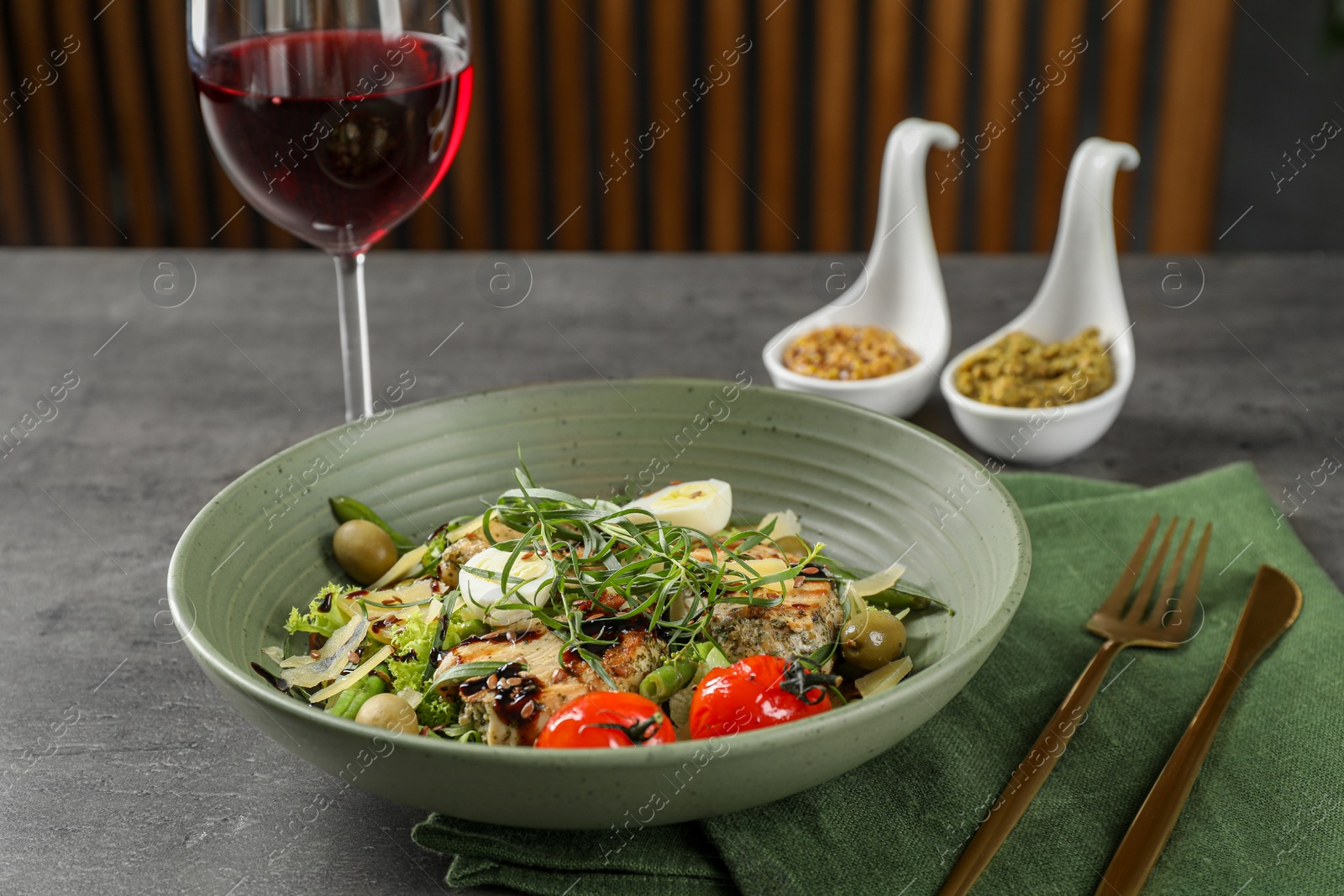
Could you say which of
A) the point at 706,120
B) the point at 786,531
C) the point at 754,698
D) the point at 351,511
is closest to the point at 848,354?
the point at 786,531

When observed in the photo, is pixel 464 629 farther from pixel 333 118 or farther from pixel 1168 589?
pixel 1168 589

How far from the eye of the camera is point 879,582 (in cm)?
158

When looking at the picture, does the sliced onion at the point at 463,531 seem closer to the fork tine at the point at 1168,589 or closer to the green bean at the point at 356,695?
the green bean at the point at 356,695

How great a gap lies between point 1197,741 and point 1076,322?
1221mm

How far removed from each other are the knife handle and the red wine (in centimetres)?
129

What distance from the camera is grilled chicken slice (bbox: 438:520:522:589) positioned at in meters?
1.59

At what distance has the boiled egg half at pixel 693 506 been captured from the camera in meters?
1.63

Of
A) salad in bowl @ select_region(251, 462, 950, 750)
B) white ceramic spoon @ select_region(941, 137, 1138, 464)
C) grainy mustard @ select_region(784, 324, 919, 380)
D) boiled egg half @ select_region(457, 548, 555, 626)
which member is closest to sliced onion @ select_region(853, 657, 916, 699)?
salad in bowl @ select_region(251, 462, 950, 750)

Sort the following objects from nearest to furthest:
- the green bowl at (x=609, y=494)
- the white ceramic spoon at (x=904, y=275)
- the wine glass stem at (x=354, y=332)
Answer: the green bowl at (x=609, y=494), the wine glass stem at (x=354, y=332), the white ceramic spoon at (x=904, y=275)

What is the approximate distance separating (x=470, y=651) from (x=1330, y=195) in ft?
15.5

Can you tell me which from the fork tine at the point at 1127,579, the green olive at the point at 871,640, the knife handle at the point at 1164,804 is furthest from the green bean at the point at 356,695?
the fork tine at the point at 1127,579

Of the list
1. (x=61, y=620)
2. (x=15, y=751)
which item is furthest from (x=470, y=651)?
(x=61, y=620)

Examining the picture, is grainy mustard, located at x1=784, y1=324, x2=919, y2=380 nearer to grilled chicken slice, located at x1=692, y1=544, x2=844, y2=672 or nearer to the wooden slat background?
grilled chicken slice, located at x1=692, y1=544, x2=844, y2=672

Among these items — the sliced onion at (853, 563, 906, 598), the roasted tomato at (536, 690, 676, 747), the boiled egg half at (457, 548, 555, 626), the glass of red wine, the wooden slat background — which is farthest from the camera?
the wooden slat background
